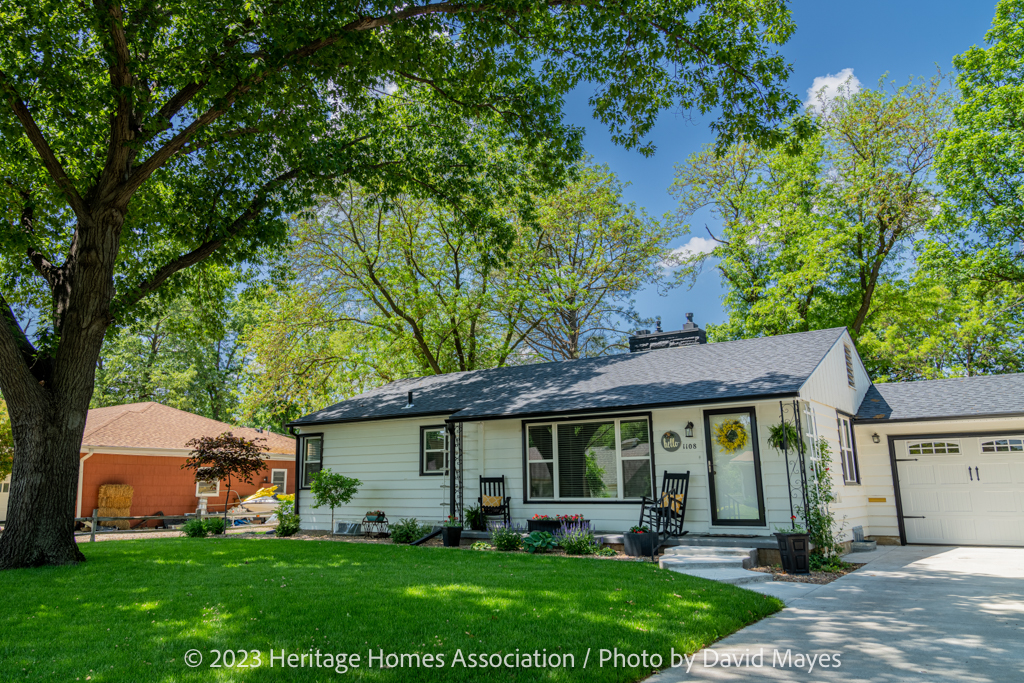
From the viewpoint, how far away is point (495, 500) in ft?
40.2

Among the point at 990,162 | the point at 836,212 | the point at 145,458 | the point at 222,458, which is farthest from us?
the point at 836,212

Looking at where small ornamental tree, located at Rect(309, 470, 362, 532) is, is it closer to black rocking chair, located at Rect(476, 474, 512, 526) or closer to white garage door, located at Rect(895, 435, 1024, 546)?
black rocking chair, located at Rect(476, 474, 512, 526)

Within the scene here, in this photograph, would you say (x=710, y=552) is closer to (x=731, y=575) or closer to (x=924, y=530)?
(x=731, y=575)

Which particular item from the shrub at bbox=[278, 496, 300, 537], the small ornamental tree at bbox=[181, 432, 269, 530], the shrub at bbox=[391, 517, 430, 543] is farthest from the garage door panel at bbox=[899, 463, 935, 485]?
the small ornamental tree at bbox=[181, 432, 269, 530]

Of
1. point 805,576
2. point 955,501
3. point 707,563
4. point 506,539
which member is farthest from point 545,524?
point 955,501

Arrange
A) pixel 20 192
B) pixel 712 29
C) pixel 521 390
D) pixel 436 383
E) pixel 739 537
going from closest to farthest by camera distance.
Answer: pixel 712 29 → pixel 739 537 → pixel 20 192 → pixel 521 390 → pixel 436 383

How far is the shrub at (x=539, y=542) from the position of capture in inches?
398

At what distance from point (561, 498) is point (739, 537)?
11.1 ft

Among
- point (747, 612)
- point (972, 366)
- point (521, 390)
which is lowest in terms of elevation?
point (747, 612)

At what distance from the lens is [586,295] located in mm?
22891

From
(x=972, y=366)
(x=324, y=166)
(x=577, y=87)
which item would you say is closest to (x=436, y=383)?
(x=324, y=166)

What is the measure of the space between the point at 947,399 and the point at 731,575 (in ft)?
23.9

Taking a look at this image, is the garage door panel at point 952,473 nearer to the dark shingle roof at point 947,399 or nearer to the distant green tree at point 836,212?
the dark shingle roof at point 947,399

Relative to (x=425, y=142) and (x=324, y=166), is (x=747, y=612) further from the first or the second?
(x=425, y=142)
